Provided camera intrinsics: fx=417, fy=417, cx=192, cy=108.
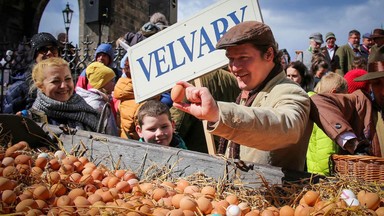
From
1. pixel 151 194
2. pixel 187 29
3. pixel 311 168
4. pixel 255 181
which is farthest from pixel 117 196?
pixel 311 168

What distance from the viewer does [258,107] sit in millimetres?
1683

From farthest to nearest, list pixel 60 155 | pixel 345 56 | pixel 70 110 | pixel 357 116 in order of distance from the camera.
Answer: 1. pixel 345 56
2. pixel 70 110
3. pixel 357 116
4. pixel 60 155

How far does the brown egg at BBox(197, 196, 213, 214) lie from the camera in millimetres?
1629

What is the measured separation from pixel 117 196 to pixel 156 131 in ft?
3.60

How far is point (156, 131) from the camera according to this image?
286 cm

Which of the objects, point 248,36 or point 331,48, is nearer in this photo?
point 248,36

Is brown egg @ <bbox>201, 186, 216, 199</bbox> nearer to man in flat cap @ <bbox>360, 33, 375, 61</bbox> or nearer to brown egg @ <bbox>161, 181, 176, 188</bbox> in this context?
brown egg @ <bbox>161, 181, 176, 188</bbox>

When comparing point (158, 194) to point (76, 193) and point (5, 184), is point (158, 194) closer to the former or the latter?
point (76, 193)

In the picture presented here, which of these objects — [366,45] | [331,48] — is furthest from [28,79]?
[366,45]

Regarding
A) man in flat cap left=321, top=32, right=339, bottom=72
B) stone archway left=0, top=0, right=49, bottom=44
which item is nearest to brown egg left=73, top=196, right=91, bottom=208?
man in flat cap left=321, top=32, right=339, bottom=72

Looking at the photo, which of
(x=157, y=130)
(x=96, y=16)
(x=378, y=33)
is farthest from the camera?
(x=96, y=16)

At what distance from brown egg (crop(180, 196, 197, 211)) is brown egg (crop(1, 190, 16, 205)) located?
24.7 inches

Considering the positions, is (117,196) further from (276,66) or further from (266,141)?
(276,66)

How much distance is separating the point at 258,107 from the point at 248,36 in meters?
0.37
